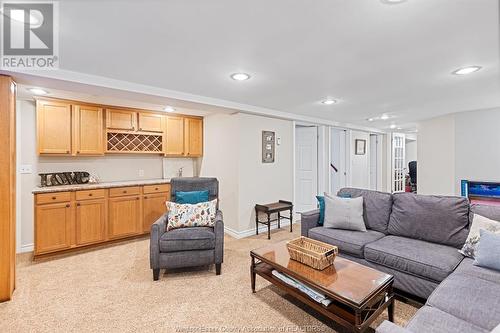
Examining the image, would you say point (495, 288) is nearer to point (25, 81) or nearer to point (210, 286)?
point (210, 286)

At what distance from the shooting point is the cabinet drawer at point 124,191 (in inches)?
142

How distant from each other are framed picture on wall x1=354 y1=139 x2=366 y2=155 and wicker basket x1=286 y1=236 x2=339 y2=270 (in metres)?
4.77

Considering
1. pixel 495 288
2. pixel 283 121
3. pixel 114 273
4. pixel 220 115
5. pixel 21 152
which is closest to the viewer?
pixel 495 288

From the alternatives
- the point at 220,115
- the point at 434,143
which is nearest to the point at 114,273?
the point at 220,115

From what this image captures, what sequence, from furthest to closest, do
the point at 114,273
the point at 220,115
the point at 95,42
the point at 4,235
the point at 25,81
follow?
the point at 220,115
the point at 114,273
the point at 25,81
the point at 4,235
the point at 95,42

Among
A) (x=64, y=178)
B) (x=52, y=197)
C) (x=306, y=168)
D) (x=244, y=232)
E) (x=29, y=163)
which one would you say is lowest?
(x=244, y=232)

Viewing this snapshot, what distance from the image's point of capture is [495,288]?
150 centimetres

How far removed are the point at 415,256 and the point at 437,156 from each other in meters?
4.03

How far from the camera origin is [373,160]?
699 cm

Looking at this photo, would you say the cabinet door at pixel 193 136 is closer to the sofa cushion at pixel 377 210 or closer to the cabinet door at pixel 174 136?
the cabinet door at pixel 174 136

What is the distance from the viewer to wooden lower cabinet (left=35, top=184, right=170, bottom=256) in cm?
310

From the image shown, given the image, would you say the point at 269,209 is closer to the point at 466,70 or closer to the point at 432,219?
the point at 432,219

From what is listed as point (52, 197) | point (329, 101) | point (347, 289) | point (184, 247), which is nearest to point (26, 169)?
point (52, 197)

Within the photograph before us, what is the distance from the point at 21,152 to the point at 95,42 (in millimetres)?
2659
